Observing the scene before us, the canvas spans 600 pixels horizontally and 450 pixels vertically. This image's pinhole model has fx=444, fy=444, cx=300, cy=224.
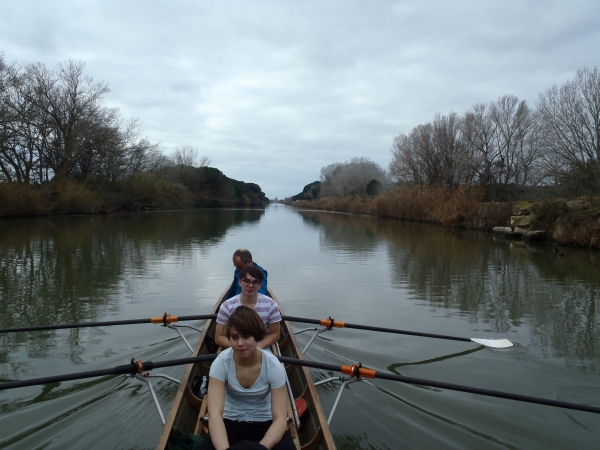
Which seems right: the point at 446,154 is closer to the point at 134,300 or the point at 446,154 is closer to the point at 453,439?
the point at 134,300

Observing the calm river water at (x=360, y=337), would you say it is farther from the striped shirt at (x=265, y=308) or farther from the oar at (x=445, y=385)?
the striped shirt at (x=265, y=308)

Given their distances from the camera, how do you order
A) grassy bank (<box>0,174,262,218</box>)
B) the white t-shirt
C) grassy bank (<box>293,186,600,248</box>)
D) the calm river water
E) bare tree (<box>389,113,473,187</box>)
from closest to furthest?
the white t-shirt < the calm river water < grassy bank (<box>293,186,600,248</box>) < grassy bank (<box>0,174,262,218</box>) < bare tree (<box>389,113,473,187</box>)

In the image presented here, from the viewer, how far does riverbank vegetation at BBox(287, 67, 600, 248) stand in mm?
18969

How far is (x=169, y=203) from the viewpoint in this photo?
4897cm

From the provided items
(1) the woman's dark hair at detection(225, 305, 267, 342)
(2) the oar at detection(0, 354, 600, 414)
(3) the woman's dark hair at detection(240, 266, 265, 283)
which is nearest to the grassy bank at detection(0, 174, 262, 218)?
(2) the oar at detection(0, 354, 600, 414)

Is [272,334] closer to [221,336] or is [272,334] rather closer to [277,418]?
[221,336]

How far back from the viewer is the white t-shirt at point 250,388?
2672 millimetres

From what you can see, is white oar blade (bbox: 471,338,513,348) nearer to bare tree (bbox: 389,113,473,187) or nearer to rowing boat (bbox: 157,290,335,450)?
rowing boat (bbox: 157,290,335,450)

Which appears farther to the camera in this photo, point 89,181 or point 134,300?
point 89,181

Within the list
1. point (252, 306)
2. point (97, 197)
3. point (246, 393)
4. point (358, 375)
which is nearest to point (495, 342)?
point (358, 375)

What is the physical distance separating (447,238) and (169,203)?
1404 inches

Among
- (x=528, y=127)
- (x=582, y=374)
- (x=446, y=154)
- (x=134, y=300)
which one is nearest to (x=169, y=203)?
(x=446, y=154)

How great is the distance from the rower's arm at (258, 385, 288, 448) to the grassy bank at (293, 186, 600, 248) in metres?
17.1

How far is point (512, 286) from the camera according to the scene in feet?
32.7
